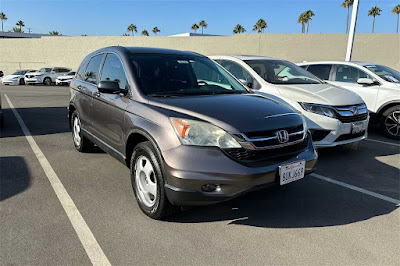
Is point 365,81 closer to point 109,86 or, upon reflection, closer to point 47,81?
point 109,86

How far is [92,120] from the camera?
176 inches

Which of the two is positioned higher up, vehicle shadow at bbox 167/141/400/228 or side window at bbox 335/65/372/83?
side window at bbox 335/65/372/83

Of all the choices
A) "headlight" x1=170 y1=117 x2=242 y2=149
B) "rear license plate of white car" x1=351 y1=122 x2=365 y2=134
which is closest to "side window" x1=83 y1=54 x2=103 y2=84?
"headlight" x1=170 y1=117 x2=242 y2=149

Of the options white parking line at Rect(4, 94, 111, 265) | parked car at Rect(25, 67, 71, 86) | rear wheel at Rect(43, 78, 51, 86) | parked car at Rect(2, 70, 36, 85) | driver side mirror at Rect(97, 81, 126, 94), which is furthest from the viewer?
rear wheel at Rect(43, 78, 51, 86)

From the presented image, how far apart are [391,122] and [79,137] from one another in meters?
6.46

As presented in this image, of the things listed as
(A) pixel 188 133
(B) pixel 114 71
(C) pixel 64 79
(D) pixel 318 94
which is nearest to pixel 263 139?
(A) pixel 188 133

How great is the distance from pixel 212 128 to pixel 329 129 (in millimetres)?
2896

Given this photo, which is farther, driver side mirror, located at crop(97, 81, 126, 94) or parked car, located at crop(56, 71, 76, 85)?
parked car, located at crop(56, 71, 76, 85)

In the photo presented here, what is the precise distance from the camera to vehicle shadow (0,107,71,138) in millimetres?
7184

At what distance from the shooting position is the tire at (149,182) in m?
2.92

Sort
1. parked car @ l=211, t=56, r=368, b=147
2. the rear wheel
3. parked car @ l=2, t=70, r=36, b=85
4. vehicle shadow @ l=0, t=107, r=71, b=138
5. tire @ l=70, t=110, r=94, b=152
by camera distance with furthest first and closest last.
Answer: the rear wheel, parked car @ l=2, t=70, r=36, b=85, vehicle shadow @ l=0, t=107, r=71, b=138, tire @ l=70, t=110, r=94, b=152, parked car @ l=211, t=56, r=368, b=147

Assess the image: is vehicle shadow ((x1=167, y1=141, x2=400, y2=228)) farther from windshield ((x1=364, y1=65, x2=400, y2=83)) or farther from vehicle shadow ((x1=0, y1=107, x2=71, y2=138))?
vehicle shadow ((x1=0, y1=107, x2=71, y2=138))

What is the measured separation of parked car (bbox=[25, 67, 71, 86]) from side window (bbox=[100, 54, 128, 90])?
80.7ft

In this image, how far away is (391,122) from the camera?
6953 mm
